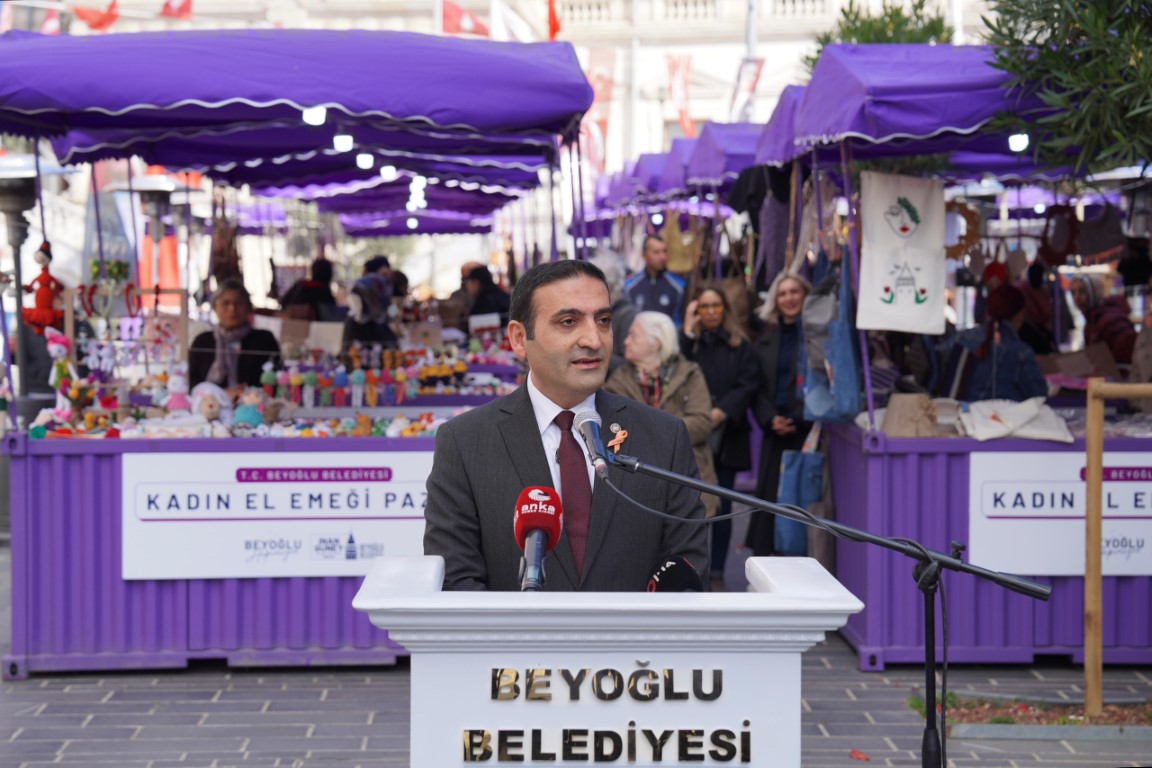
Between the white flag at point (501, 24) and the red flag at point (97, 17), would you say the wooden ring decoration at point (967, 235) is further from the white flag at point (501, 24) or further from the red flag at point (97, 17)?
the red flag at point (97, 17)

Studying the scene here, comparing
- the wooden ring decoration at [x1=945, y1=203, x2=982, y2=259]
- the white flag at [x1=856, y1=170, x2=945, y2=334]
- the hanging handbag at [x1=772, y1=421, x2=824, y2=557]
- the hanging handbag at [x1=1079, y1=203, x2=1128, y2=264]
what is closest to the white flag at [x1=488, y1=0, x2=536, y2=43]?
the hanging handbag at [x1=1079, y1=203, x2=1128, y2=264]

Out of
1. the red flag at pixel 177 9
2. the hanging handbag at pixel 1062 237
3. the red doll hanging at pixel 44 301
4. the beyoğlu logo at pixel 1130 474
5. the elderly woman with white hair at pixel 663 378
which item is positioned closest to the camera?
the beyoğlu logo at pixel 1130 474

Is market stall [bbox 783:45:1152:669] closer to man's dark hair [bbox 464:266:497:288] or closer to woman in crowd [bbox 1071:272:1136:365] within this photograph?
woman in crowd [bbox 1071:272:1136:365]

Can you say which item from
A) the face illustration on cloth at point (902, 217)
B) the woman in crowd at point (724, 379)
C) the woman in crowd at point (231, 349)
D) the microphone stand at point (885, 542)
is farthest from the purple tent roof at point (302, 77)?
the microphone stand at point (885, 542)

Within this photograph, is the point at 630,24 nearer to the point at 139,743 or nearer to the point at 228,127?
the point at 228,127

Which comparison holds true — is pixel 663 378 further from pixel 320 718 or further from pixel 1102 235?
pixel 1102 235

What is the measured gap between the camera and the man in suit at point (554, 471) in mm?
3088

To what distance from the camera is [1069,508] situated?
6.88 metres

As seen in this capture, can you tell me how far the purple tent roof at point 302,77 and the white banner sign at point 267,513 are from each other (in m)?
1.61

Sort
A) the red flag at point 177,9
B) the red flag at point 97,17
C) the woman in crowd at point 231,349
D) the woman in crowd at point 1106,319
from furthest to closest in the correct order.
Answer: the red flag at point 177,9, the red flag at point 97,17, the woman in crowd at point 1106,319, the woman in crowd at point 231,349

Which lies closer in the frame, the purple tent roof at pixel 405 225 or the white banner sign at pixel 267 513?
the white banner sign at pixel 267 513

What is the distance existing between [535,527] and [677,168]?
12914 millimetres

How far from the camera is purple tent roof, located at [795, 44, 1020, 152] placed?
6.61m

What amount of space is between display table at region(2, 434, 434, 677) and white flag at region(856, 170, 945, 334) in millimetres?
2398
